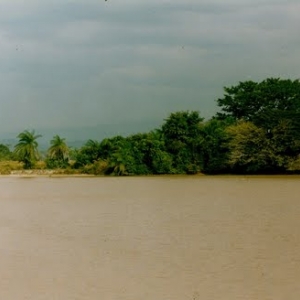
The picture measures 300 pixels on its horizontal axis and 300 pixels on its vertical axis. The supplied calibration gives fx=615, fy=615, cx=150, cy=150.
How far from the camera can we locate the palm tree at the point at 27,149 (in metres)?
48.6

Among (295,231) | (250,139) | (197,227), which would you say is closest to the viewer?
(295,231)

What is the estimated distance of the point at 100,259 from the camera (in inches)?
399

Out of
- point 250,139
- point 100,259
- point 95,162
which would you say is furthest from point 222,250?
point 95,162

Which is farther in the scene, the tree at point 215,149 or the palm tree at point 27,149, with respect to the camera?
the palm tree at point 27,149

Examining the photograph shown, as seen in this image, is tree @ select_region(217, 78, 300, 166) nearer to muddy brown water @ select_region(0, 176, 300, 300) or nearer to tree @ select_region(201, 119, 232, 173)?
tree @ select_region(201, 119, 232, 173)

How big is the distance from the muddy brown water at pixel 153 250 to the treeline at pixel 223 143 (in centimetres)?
1668

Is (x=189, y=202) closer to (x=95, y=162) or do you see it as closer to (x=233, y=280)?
(x=233, y=280)

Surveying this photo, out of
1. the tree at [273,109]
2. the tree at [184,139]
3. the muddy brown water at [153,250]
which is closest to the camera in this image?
the muddy brown water at [153,250]

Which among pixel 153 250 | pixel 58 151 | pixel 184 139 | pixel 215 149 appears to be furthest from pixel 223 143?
pixel 153 250

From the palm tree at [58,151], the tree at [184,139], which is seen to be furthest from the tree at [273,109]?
the palm tree at [58,151]

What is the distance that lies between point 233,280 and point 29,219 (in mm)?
9363

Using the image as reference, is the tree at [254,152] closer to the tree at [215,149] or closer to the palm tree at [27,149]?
the tree at [215,149]

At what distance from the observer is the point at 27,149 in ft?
160

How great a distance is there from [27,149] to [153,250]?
39.1 m
